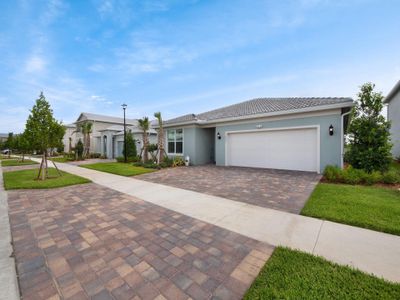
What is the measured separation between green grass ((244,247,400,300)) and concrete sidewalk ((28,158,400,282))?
267 millimetres

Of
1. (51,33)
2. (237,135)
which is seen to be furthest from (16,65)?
(237,135)

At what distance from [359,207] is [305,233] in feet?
7.35

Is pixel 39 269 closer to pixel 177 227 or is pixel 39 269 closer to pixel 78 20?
pixel 177 227

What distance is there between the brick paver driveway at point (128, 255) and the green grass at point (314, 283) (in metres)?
0.18

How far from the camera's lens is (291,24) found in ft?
28.7

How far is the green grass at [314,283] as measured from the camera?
5.98 ft

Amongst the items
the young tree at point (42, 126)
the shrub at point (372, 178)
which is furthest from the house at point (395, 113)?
the young tree at point (42, 126)

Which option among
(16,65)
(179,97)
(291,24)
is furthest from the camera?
(179,97)

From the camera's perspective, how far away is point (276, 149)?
34.4 feet

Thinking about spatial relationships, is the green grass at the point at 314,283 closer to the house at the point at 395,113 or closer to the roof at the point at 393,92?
the house at the point at 395,113

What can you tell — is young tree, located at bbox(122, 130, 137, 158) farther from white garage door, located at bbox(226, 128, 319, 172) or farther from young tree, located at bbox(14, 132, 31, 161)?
white garage door, located at bbox(226, 128, 319, 172)

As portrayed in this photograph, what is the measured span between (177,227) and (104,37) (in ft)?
40.3

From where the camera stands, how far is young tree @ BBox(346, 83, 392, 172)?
753 centimetres

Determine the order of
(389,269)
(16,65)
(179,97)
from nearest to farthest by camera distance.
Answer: (389,269)
(16,65)
(179,97)
